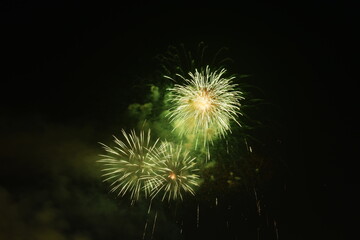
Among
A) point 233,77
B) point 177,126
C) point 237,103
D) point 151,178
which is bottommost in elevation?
point 151,178

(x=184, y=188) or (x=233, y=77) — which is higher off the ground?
(x=233, y=77)

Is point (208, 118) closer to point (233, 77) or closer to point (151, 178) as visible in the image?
point (233, 77)

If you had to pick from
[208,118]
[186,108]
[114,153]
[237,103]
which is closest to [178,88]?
[186,108]

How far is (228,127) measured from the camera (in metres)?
10.4

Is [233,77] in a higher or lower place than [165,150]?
higher

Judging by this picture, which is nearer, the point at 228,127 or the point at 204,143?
the point at 204,143

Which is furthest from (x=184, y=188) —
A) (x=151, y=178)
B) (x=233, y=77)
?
(x=233, y=77)

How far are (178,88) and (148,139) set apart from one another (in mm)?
2199

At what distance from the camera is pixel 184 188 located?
10383mm

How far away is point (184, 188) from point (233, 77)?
445cm

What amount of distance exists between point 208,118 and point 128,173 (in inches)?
140

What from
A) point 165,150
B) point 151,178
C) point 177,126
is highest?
point 177,126

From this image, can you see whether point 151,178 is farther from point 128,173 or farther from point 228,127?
point 228,127

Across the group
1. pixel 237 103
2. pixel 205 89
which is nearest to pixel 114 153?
pixel 205 89
